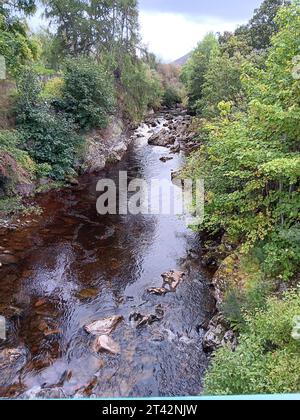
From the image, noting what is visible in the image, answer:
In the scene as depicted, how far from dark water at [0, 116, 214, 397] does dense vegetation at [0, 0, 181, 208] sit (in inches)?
120

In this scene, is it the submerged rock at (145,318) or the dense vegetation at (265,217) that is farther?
the submerged rock at (145,318)

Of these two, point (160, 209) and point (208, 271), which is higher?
point (160, 209)

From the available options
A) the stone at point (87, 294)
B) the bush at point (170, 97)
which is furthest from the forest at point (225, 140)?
the bush at point (170, 97)

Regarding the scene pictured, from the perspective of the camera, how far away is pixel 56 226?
446 inches

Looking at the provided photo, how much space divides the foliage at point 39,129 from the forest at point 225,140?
5 centimetres

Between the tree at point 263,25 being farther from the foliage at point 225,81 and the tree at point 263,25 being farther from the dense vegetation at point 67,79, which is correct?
the dense vegetation at point 67,79

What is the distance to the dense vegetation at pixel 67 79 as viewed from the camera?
1350cm

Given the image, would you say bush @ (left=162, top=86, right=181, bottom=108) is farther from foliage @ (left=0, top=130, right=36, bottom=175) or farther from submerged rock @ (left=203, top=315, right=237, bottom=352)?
submerged rock @ (left=203, top=315, right=237, bottom=352)

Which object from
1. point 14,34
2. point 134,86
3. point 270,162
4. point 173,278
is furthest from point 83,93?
point 270,162

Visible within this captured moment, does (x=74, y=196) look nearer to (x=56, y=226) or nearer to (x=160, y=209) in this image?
(x=56, y=226)

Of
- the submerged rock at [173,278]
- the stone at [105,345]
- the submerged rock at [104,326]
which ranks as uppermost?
the submerged rock at [173,278]

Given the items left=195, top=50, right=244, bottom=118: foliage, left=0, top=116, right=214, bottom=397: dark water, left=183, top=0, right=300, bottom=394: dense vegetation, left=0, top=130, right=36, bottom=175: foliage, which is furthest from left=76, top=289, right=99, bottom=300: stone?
left=195, top=50, right=244, bottom=118: foliage

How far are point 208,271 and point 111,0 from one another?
18931 mm

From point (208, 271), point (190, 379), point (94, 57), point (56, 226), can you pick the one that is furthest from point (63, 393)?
point (94, 57)
